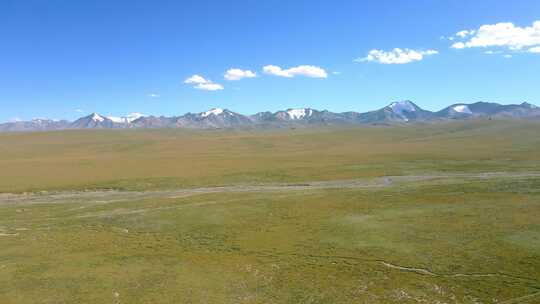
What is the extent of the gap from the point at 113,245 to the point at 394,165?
63.8 m

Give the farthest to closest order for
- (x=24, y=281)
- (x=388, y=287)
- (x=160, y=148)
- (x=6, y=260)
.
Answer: (x=160, y=148) < (x=6, y=260) < (x=24, y=281) < (x=388, y=287)

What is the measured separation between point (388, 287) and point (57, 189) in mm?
57661

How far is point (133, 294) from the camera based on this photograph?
971 inches

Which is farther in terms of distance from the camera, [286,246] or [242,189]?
[242,189]

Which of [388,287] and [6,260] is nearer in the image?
[388,287]

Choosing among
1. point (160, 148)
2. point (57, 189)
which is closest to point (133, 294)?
point (57, 189)

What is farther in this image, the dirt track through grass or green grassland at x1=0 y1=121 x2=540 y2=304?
the dirt track through grass

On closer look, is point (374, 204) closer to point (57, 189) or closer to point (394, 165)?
point (394, 165)

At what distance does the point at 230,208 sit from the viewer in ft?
160

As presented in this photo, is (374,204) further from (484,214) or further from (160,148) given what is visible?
(160,148)

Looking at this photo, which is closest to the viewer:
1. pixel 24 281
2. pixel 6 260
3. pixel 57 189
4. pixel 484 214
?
pixel 24 281

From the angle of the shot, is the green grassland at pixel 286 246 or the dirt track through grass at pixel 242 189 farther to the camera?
the dirt track through grass at pixel 242 189

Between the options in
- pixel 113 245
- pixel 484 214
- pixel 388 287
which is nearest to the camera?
pixel 388 287

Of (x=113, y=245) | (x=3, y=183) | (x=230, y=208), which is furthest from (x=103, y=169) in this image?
(x=113, y=245)
